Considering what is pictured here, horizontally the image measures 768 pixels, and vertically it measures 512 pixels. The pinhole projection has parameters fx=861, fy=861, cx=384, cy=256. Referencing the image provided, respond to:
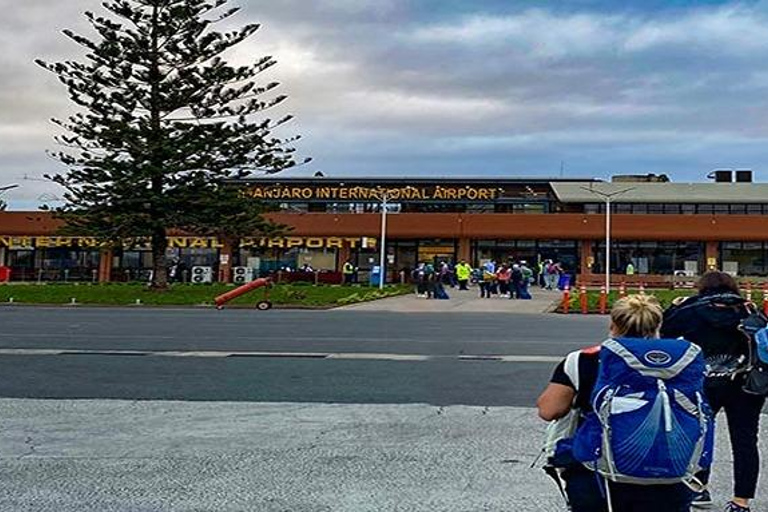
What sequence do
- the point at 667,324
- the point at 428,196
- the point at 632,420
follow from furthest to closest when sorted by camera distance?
the point at 428,196
the point at 667,324
the point at 632,420

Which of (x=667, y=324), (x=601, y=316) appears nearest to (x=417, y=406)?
(x=667, y=324)

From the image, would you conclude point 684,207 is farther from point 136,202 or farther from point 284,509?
point 284,509

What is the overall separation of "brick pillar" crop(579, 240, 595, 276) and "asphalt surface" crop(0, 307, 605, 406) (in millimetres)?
30883

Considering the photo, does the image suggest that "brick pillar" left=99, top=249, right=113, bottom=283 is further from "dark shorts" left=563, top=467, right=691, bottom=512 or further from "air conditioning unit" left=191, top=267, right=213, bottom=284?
"dark shorts" left=563, top=467, right=691, bottom=512

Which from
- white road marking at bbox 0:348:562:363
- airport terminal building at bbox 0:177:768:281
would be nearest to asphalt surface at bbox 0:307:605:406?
white road marking at bbox 0:348:562:363

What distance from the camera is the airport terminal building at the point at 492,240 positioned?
5272 cm

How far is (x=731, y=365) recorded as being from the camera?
202 inches

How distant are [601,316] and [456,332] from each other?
30.3ft

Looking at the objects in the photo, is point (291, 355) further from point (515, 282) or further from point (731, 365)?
point (515, 282)

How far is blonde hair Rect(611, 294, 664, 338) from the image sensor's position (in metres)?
3.61

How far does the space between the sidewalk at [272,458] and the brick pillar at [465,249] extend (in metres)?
46.0

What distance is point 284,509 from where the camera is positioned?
5.26m

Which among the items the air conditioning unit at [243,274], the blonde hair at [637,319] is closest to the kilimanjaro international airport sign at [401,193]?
the air conditioning unit at [243,274]

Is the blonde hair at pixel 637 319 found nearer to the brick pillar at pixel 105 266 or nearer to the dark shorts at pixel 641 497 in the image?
the dark shorts at pixel 641 497
